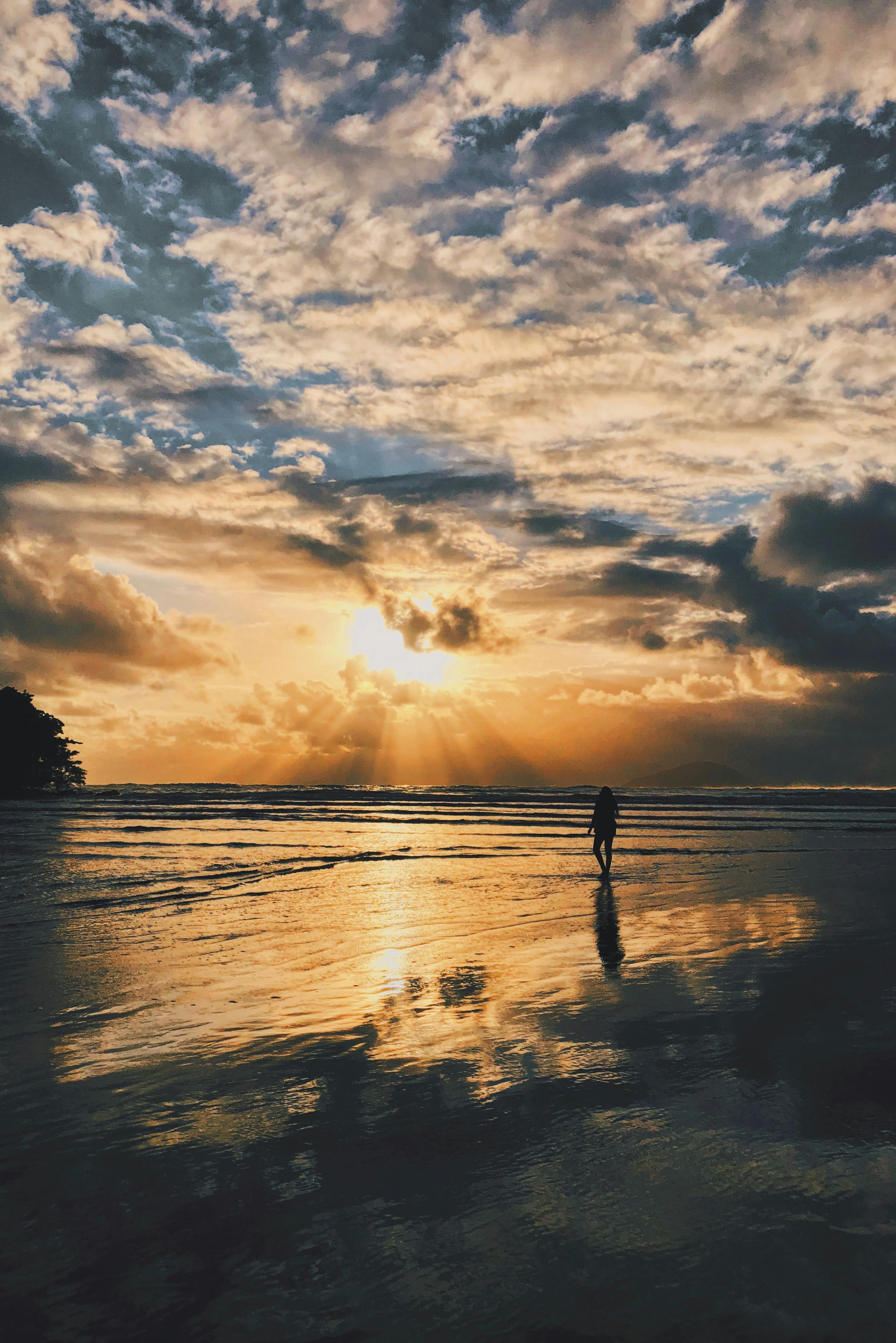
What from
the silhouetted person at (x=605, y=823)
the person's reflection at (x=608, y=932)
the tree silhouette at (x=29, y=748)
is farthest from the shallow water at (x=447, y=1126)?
the tree silhouette at (x=29, y=748)

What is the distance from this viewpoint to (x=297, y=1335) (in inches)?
142

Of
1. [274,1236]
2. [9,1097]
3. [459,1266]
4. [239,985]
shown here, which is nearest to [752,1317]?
[459,1266]

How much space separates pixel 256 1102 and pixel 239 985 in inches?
155

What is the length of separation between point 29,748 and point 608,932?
275ft

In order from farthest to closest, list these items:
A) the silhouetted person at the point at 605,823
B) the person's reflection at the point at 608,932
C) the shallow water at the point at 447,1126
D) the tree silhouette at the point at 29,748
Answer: the tree silhouette at the point at 29,748 → the silhouetted person at the point at 605,823 → the person's reflection at the point at 608,932 → the shallow water at the point at 447,1126

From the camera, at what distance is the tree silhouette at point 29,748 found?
81.7m

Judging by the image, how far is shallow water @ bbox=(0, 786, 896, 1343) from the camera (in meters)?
3.87

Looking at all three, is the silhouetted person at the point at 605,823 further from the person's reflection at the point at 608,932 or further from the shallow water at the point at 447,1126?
the shallow water at the point at 447,1126

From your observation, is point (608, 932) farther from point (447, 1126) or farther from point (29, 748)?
point (29, 748)

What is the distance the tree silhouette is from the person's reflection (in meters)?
78.1

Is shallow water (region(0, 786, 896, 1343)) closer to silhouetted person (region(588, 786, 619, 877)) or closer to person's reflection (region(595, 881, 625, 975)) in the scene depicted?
person's reflection (region(595, 881, 625, 975))

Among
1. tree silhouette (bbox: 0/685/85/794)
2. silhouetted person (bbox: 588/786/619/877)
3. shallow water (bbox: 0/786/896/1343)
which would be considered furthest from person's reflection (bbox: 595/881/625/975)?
tree silhouette (bbox: 0/685/85/794)

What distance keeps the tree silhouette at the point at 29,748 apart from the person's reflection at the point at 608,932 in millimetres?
78124

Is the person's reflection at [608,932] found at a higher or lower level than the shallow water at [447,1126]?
lower
